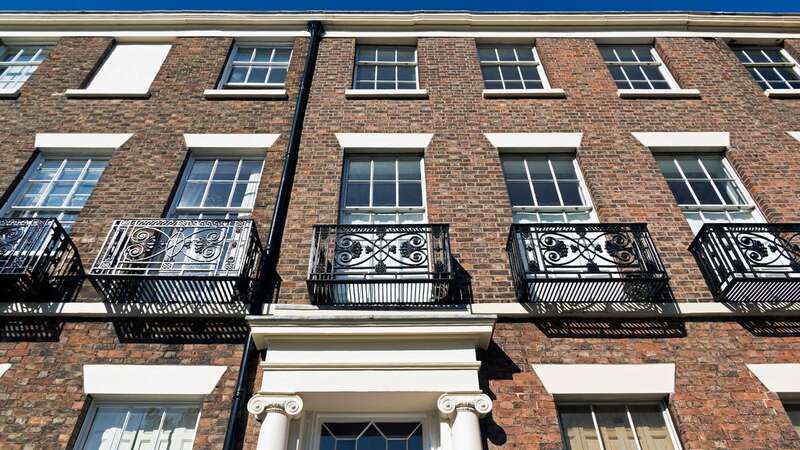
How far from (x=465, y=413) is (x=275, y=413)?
74.8 inches

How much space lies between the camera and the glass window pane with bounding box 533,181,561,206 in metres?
7.68

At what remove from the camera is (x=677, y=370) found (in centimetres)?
557

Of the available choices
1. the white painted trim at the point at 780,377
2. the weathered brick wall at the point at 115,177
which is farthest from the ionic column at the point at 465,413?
the white painted trim at the point at 780,377

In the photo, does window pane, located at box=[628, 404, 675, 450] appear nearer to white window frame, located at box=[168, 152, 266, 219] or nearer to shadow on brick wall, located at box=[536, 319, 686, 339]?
shadow on brick wall, located at box=[536, 319, 686, 339]

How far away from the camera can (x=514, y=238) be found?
21.0ft

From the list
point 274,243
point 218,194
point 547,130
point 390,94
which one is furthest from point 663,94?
point 218,194

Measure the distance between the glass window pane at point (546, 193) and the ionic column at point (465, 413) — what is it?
3.58 m

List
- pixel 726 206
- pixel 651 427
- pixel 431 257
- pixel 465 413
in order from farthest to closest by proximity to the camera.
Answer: pixel 726 206
pixel 431 257
pixel 651 427
pixel 465 413

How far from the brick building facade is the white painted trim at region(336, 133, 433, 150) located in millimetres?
39

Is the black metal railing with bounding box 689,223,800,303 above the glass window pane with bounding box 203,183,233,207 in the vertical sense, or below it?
below

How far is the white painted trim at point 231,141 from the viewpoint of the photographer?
825 centimetres

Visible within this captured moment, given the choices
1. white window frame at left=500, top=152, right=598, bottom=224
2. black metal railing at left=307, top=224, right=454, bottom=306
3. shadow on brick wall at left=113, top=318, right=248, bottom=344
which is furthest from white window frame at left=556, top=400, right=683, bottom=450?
shadow on brick wall at left=113, top=318, right=248, bottom=344

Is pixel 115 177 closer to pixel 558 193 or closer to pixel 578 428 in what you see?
pixel 558 193

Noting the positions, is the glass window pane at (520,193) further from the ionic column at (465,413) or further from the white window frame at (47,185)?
the white window frame at (47,185)
